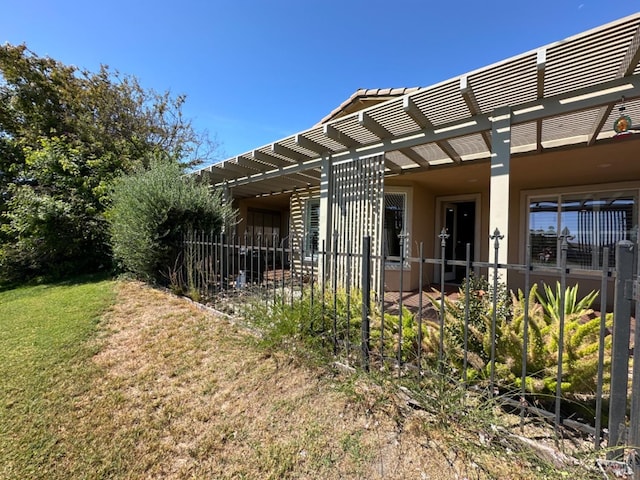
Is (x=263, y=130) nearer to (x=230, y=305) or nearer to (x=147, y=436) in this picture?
(x=230, y=305)

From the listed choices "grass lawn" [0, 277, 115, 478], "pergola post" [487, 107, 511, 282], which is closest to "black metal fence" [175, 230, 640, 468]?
"pergola post" [487, 107, 511, 282]

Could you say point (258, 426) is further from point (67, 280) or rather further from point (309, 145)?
point (67, 280)

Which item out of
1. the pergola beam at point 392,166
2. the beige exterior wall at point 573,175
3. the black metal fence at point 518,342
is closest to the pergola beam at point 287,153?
the pergola beam at point 392,166

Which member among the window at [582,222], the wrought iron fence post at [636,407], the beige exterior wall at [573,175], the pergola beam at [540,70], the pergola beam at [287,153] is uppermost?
the pergola beam at [287,153]

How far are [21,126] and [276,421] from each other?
1568cm

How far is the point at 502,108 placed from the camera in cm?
348

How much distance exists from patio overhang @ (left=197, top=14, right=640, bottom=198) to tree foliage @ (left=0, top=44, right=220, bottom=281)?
5150mm

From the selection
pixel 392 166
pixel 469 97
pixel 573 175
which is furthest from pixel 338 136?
pixel 573 175

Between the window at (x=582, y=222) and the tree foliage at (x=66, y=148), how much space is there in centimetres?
925

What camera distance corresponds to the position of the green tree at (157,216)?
5.40 meters

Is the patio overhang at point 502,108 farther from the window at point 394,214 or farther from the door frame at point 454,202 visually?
the door frame at point 454,202

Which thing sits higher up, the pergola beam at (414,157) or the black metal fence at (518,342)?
the pergola beam at (414,157)

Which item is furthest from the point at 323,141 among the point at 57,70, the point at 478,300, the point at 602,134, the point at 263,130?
the point at 57,70

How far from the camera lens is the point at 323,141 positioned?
16.9 ft
